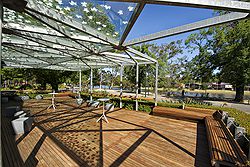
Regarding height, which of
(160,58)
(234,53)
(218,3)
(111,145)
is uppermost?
(160,58)

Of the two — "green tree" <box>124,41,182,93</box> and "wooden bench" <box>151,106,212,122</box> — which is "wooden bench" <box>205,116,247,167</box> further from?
"green tree" <box>124,41,182,93</box>

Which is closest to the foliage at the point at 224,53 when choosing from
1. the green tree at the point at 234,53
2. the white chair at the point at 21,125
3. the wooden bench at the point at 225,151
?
the green tree at the point at 234,53

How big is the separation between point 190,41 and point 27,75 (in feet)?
74.7

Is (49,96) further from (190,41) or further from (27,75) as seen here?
(190,41)

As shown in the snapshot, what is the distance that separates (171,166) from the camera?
3.05 meters

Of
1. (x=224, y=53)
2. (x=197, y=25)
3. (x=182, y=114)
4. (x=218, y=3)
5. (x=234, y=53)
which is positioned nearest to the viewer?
(x=218, y=3)

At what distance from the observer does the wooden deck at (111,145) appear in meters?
3.21

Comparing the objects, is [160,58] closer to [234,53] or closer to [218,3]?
[234,53]

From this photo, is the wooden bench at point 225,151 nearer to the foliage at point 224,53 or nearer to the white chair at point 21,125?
the white chair at point 21,125

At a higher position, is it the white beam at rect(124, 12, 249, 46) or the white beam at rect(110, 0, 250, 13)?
the white beam at rect(124, 12, 249, 46)

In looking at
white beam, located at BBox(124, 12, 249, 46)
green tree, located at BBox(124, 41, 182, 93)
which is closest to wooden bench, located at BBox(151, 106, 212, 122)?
white beam, located at BBox(124, 12, 249, 46)

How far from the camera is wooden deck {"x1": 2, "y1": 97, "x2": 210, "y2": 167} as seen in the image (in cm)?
321

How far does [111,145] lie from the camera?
13.1 ft

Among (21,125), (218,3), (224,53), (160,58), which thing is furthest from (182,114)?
(160,58)
